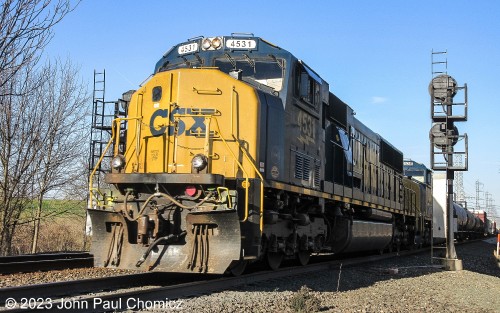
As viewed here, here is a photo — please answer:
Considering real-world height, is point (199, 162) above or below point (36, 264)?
above

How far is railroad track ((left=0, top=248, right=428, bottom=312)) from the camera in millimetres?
5641

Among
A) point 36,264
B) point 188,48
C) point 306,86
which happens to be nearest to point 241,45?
point 188,48

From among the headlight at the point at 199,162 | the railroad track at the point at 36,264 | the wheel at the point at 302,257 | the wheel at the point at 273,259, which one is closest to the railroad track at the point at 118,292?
the wheel at the point at 273,259

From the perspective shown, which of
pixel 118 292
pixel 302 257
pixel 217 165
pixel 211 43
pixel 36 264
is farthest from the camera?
pixel 302 257

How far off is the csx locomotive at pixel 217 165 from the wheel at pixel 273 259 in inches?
1.1

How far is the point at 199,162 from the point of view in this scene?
23.7 feet

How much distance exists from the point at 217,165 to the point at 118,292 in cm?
238

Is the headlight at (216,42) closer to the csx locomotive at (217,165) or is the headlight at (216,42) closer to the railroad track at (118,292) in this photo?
the csx locomotive at (217,165)

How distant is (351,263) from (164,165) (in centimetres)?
663

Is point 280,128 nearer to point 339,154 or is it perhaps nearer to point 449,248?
point 339,154

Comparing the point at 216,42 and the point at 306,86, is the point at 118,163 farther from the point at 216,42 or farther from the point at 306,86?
the point at 306,86

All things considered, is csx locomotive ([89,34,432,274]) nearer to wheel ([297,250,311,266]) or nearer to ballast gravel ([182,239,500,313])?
wheel ([297,250,311,266])

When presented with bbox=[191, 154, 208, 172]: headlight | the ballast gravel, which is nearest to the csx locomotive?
bbox=[191, 154, 208, 172]: headlight

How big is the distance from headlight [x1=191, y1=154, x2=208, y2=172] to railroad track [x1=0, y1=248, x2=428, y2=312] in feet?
5.48
